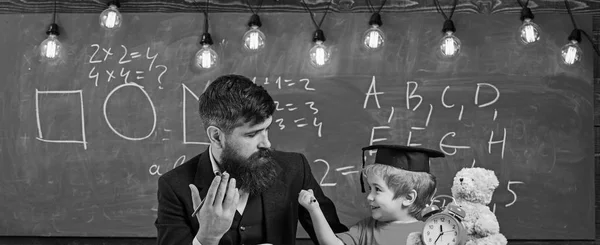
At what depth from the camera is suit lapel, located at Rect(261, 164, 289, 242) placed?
7.09 ft

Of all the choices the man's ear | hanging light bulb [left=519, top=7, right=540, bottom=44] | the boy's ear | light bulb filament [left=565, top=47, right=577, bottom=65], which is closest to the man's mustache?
the man's ear

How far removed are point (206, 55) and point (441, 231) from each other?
1.38m

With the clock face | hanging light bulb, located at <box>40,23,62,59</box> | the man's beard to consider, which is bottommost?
the clock face

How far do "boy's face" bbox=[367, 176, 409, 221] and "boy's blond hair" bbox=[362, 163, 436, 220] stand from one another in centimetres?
1

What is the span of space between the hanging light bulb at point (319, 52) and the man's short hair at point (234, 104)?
34.3 inches

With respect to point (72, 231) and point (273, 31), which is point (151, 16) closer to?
point (273, 31)

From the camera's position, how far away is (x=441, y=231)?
1959 millimetres

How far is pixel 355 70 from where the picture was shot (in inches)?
119

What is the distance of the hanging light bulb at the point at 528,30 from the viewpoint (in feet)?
9.38

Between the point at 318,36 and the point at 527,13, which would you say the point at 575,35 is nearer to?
the point at 527,13

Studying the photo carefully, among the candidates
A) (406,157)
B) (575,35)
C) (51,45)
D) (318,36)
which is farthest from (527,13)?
(51,45)

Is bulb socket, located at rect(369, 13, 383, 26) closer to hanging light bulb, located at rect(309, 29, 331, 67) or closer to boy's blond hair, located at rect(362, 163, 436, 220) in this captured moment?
hanging light bulb, located at rect(309, 29, 331, 67)

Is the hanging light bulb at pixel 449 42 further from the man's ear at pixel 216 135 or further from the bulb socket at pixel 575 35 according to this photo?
the man's ear at pixel 216 135

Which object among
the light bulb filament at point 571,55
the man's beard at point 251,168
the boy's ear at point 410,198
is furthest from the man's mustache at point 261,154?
the light bulb filament at point 571,55
